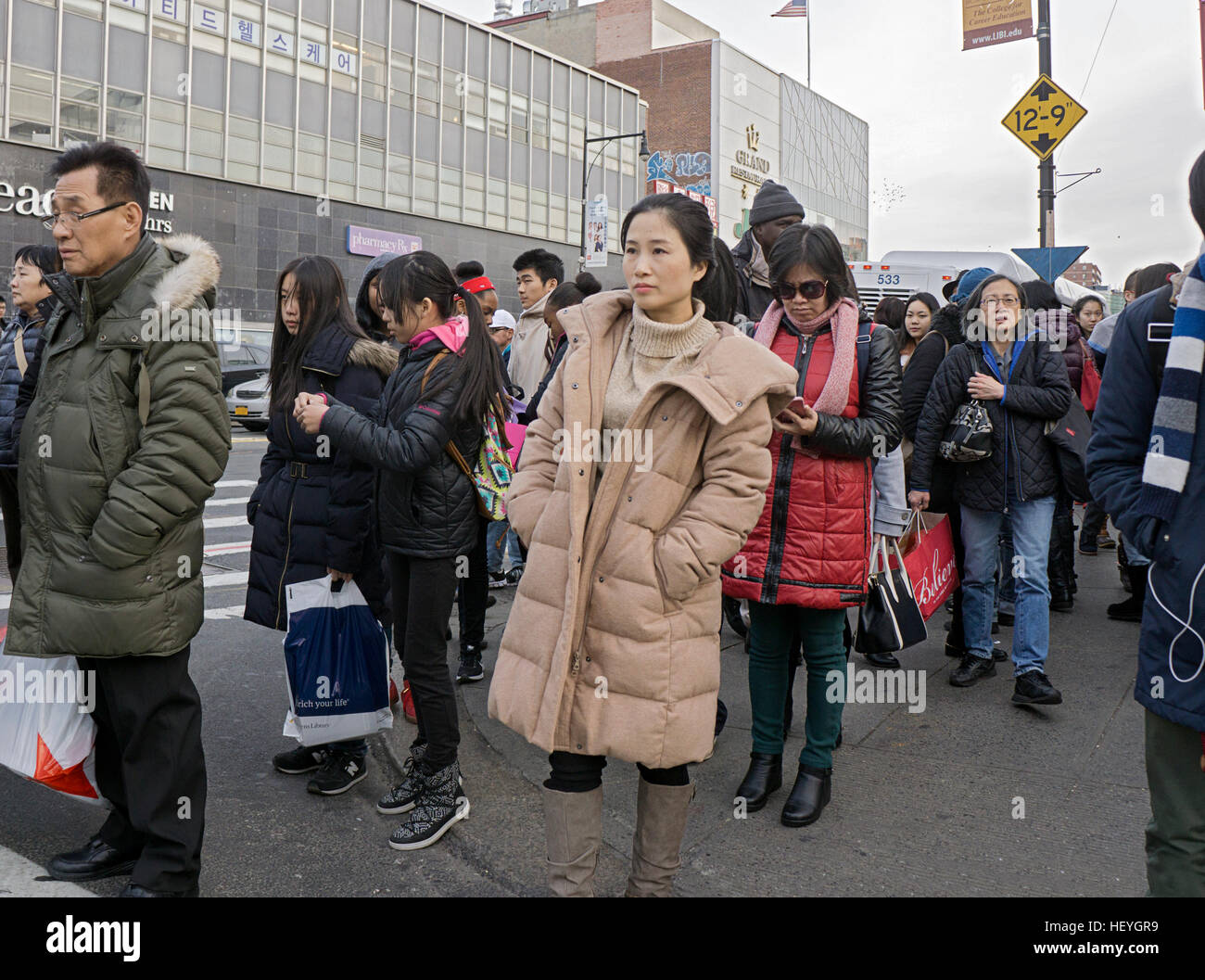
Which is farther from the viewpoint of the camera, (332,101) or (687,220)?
(332,101)

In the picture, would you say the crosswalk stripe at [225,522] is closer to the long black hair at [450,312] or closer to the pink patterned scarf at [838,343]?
the long black hair at [450,312]

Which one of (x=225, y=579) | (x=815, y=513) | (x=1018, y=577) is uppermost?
(x=815, y=513)

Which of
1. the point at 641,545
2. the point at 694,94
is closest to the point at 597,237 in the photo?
the point at 694,94

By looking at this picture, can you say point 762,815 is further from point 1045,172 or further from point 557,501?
point 1045,172

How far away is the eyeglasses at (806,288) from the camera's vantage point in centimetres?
377

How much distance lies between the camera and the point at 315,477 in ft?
12.8

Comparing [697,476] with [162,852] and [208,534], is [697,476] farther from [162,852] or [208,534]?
[208,534]

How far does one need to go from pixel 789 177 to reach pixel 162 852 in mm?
65415

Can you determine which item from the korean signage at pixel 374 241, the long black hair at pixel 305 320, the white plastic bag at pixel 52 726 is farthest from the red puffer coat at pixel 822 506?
the korean signage at pixel 374 241

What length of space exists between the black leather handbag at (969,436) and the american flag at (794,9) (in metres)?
42.2

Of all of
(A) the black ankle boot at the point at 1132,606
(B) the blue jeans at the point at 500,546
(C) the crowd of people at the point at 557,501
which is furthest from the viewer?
(B) the blue jeans at the point at 500,546

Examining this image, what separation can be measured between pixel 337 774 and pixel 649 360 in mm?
2250

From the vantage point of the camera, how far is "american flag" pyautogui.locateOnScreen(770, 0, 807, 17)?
42.4m

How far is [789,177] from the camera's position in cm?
6359
